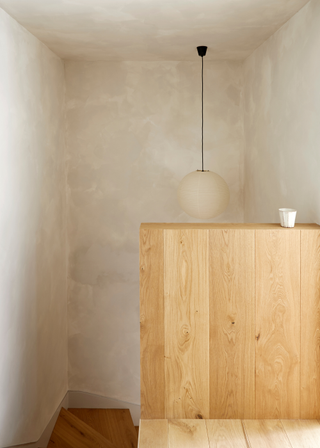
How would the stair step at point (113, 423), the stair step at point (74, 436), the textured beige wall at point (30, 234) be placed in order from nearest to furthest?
the textured beige wall at point (30, 234), the stair step at point (74, 436), the stair step at point (113, 423)

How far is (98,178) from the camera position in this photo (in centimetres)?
384

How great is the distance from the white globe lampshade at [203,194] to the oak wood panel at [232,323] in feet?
3.63

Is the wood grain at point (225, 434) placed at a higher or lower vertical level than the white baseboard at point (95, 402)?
higher

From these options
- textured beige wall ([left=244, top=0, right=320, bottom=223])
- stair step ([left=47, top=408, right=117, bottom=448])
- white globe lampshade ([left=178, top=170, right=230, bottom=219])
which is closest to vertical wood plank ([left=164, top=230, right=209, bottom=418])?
textured beige wall ([left=244, top=0, right=320, bottom=223])

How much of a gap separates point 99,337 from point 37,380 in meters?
0.93

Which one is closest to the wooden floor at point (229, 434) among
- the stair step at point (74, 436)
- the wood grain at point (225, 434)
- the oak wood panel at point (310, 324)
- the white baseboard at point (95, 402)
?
the wood grain at point (225, 434)

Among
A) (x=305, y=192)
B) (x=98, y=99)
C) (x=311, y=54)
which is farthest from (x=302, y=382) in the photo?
(x=98, y=99)

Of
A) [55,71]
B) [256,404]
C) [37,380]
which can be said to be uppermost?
[55,71]

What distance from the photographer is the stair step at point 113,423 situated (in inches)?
145

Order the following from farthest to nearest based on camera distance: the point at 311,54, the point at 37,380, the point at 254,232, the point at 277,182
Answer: the point at 37,380
the point at 277,182
the point at 311,54
the point at 254,232

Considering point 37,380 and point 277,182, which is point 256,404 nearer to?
point 277,182

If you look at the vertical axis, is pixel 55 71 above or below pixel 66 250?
above

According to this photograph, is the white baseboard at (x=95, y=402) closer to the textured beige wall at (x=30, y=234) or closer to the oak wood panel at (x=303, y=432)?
the textured beige wall at (x=30, y=234)

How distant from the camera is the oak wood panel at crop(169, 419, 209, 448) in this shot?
183 centimetres
